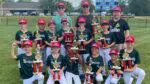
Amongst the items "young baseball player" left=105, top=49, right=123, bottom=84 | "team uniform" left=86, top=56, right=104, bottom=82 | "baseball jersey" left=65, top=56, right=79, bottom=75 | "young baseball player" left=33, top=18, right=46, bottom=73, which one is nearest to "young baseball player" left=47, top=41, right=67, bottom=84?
"baseball jersey" left=65, top=56, right=79, bottom=75

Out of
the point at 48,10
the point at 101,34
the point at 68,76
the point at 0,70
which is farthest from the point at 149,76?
the point at 48,10

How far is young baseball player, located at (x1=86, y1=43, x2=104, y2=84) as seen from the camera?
856cm

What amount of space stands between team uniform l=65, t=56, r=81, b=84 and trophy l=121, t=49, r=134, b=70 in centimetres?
123

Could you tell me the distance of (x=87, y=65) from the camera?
8.82 m

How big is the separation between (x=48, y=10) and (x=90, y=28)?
73.1m

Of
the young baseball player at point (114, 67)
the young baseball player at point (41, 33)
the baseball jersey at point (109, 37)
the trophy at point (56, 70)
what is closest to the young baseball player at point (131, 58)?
the young baseball player at point (114, 67)

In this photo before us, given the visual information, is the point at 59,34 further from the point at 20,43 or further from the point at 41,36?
the point at 20,43

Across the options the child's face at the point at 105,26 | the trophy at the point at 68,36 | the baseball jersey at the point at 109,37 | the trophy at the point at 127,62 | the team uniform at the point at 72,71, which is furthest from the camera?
the baseball jersey at the point at 109,37

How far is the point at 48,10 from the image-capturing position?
81750 mm

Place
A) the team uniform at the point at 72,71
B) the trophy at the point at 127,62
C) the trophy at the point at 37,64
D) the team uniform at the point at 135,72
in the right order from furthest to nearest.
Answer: the team uniform at the point at 72,71 → the team uniform at the point at 135,72 → the trophy at the point at 127,62 → the trophy at the point at 37,64

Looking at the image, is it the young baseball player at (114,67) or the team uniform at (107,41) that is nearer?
the young baseball player at (114,67)

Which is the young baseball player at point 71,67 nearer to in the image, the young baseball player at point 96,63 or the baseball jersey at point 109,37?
the young baseball player at point 96,63

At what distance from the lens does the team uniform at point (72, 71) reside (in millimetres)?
8719

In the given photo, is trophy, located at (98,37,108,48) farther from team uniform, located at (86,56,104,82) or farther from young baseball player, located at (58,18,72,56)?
young baseball player, located at (58,18,72,56)
